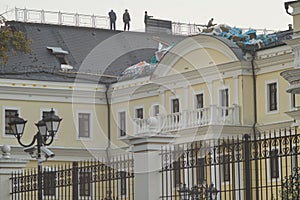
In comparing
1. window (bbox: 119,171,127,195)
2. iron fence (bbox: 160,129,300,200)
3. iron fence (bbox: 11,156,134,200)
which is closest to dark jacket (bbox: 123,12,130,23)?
iron fence (bbox: 11,156,134,200)

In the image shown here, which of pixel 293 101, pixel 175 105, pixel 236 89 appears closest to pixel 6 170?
pixel 293 101

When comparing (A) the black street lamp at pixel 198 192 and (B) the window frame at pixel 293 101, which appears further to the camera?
(B) the window frame at pixel 293 101

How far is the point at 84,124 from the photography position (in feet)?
195

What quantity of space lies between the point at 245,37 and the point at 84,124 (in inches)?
411

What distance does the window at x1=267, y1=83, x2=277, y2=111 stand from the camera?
1978 inches

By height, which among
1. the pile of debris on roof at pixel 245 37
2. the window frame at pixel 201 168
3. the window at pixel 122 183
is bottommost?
the window at pixel 122 183

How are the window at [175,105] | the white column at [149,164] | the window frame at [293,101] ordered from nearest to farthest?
the white column at [149,164] < the window frame at [293,101] < the window at [175,105]

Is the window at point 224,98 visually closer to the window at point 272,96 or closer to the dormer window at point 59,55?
the window at point 272,96

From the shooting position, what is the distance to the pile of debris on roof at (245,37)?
51.2 meters

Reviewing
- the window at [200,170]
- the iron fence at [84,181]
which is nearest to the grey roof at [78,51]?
the iron fence at [84,181]

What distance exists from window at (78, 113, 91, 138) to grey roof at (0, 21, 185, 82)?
1826 millimetres

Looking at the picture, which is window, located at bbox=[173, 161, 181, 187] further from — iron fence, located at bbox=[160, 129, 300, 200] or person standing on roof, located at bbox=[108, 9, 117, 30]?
person standing on roof, located at bbox=[108, 9, 117, 30]

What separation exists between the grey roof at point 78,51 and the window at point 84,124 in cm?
183

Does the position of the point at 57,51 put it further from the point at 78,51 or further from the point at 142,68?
the point at 142,68
